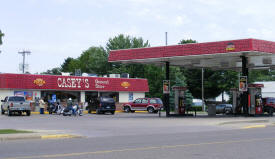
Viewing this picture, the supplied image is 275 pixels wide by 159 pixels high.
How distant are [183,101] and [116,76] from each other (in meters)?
21.8

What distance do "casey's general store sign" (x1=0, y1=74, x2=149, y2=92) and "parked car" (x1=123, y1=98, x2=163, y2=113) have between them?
190 inches

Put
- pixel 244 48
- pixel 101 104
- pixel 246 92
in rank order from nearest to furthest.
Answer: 1. pixel 244 48
2. pixel 246 92
3. pixel 101 104

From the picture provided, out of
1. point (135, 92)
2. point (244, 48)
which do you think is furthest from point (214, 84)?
point (244, 48)

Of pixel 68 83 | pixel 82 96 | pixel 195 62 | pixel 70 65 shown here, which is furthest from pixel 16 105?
pixel 70 65

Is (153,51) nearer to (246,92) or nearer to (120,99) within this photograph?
(246,92)

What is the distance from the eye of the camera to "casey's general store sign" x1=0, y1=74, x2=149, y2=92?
51031 mm

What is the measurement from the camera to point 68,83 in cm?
5575

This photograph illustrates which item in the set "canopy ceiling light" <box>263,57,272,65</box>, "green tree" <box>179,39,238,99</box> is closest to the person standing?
"canopy ceiling light" <box>263,57,272,65</box>

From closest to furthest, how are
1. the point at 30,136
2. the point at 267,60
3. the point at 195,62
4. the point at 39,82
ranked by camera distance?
the point at 30,136
the point at 267,60
the point at 195,62
the point at 39,82

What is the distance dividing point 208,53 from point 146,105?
19895 mm

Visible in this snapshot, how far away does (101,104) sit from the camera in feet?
159

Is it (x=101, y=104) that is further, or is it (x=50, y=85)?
(x=50, y=85)

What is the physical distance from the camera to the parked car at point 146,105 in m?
54.7

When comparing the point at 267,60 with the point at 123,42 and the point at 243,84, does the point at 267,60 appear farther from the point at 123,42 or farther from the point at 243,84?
the point at 123,42
